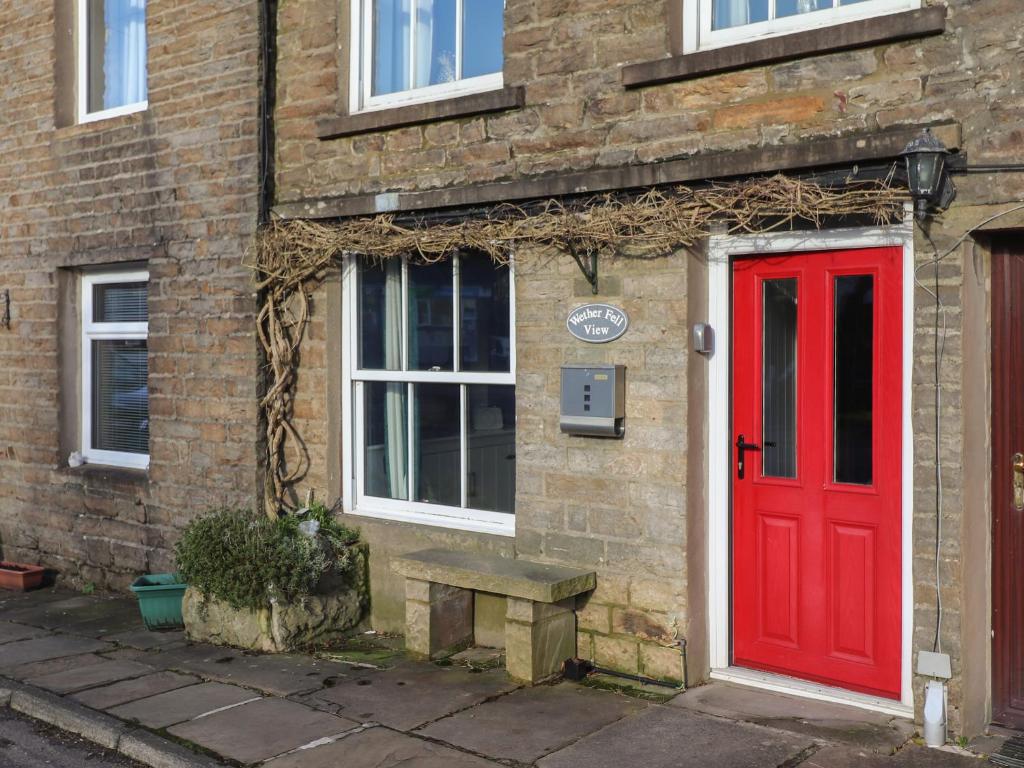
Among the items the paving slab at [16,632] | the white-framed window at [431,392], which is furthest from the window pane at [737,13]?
the paving slab at [16,632]

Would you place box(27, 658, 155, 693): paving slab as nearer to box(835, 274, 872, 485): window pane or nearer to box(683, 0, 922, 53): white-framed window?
box(835, 274, 872, 485): window pane

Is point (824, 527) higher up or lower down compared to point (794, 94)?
lower down

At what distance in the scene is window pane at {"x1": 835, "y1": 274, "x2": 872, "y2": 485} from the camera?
563 centimetres

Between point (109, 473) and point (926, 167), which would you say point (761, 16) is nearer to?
point (926, 167)

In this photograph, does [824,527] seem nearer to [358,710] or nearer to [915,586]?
[915,586]

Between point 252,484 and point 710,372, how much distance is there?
3.47m

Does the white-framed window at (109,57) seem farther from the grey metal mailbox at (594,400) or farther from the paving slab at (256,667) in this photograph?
the grey metal mailbox at (594,400)

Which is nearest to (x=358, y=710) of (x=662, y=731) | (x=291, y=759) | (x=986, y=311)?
(x=291, y=759)

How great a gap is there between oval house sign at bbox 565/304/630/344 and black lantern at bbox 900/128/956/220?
1.77m

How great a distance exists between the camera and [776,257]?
593 cm

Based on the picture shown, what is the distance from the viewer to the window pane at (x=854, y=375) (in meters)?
5.63

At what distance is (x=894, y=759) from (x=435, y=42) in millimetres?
5062

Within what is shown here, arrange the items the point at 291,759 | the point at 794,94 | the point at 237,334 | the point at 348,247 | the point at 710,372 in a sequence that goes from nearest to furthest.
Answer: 1. the point at 291,759
2. the point at 794,94
3. the point at 710,372
4. the point at 348,247
5. the point at 237,334

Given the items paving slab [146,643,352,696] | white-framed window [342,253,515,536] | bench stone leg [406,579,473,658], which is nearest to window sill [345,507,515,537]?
white-framed window [342,253,515,536]
